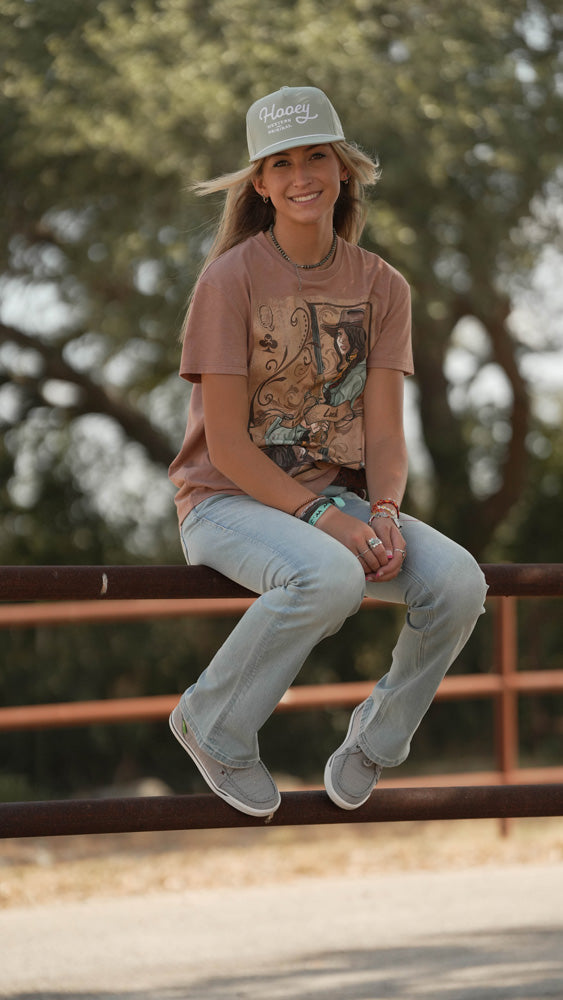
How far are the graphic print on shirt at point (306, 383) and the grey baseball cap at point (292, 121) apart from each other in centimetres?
30

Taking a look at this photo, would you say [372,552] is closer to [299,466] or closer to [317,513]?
[317,513]

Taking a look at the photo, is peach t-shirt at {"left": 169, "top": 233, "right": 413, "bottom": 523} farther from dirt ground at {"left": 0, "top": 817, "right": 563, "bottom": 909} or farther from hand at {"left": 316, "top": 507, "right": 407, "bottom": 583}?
dirt ground at {"left": 0, "top": 817, "right": 563, "bottom": 909}

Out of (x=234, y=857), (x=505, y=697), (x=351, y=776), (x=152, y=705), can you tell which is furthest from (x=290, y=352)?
(x=234, y=857)

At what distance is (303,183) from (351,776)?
109 cm

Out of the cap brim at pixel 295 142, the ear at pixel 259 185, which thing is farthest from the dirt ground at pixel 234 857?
the cap brim at pixel 295 142

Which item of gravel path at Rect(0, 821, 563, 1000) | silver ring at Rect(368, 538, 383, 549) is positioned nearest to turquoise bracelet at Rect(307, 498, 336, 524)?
silver ring at Rect(368, 538, 383, 549)

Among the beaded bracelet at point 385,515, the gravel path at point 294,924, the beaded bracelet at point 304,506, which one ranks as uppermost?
the beaded bracelet at point 304,506

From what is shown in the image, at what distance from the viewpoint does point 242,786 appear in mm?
2078

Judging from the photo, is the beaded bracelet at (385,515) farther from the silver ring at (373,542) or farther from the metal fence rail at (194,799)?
the metal fence rail at (194,799)

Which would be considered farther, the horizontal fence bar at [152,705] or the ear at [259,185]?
the horizontal fence bar at [152,705]

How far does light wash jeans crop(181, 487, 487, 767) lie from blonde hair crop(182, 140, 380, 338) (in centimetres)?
57

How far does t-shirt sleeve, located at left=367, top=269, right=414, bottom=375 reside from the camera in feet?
7.70

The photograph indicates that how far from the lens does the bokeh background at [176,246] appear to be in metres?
6.77

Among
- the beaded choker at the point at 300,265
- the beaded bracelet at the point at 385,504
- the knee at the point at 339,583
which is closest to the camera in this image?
the knee at the point at 339,583
